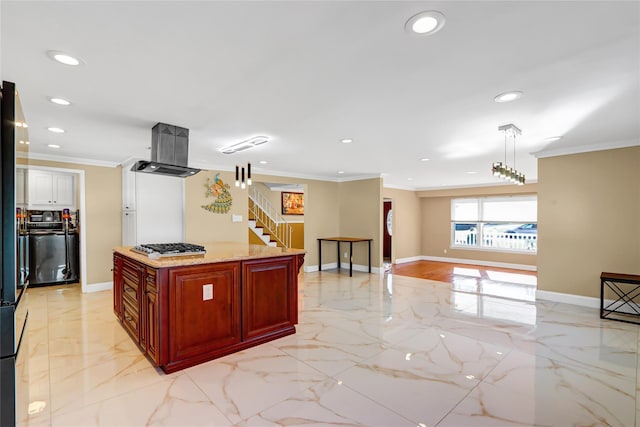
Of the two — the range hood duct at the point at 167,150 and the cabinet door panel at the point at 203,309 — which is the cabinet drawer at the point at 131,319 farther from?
the range hood duct at the point at 167,150

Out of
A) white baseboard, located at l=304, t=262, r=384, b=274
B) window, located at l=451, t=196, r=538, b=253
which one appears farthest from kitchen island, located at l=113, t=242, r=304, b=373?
window, located at l=451, t=196, r=538, b=253

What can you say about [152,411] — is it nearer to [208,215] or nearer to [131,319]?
[131,319]

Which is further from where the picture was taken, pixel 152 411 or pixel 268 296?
pixel 268 296

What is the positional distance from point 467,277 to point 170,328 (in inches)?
243

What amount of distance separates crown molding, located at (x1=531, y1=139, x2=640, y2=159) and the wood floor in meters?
2.91

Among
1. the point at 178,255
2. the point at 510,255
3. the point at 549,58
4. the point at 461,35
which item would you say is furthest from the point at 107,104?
the point at 510,255

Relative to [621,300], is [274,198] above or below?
above

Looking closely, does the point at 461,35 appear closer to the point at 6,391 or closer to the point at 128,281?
the point at 6,391

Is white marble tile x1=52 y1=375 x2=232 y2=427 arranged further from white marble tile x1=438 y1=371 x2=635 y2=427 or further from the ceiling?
the ceiling

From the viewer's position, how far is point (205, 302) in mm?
2852

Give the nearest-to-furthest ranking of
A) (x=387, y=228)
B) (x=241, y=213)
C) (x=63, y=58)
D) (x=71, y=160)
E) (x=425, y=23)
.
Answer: (x=425, y=23), (x=63, y=58), (x=71, y=160), (x=241, y=213), (x=387, y=228)

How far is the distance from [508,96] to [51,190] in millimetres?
7466

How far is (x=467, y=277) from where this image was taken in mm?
6867

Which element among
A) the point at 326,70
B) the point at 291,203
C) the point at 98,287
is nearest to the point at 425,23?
the point at 326,70
